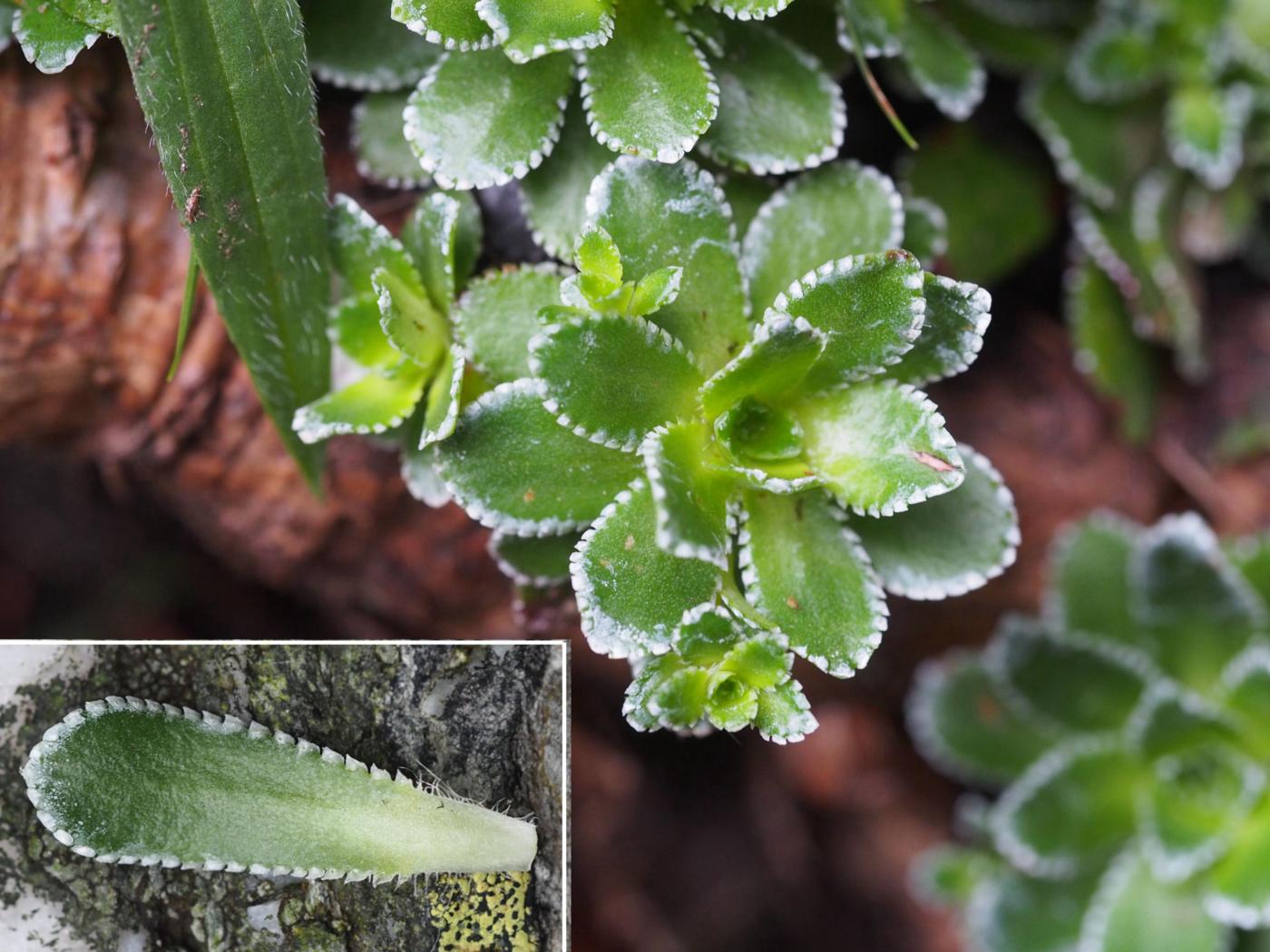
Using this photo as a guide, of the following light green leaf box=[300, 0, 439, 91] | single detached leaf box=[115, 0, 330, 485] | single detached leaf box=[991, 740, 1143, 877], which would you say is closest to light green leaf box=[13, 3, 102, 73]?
single detached leaf box=[115, 0, 330, 485]

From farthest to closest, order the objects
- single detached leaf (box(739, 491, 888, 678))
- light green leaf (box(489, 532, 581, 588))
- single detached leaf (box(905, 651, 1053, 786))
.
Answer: single detached leaf (box(905, 651, 1053, 786)) < light green leaf (box(489, 532, 581, 588)) < single detached leaf (box(739, 491, 888, 678))

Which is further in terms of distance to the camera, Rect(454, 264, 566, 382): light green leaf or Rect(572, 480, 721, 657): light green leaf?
Rect(454, 264, 566, 382): light green leaf

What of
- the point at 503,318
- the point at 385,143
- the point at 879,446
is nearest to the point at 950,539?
the point at 879,446

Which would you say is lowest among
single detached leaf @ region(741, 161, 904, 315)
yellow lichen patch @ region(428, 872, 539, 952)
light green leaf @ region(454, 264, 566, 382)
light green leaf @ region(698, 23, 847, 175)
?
yellow lichen patch @ region(428, 872, 539, 952)

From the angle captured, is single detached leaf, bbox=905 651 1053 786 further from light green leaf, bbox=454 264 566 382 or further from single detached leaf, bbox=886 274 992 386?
light green leaf, bbox=454 264 566 382

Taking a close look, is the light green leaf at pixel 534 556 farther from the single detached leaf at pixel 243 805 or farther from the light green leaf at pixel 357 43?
the light green leaf at pixel 357 43

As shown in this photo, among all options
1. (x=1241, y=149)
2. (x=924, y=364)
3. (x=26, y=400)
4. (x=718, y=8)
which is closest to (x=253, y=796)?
(x=26, y=400)
